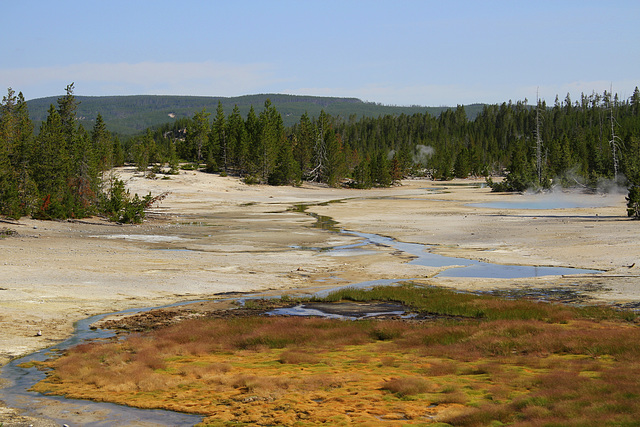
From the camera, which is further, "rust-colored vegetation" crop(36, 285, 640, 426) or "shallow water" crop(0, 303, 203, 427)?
"shallow water" crop(0, 303, 203, 427)

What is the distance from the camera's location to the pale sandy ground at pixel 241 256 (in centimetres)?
2080

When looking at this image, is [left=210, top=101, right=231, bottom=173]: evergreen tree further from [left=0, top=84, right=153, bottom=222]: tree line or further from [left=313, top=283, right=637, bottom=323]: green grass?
[left=313, top=283, right=637, bottom=323]: green grass

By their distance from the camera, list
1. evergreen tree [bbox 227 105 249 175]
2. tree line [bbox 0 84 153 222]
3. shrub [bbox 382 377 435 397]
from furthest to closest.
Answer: evergreen tree [bbox 227 105 249 175] < tree line [bbox 0 84 153 222] < shrub [bbox 382 377 435 397]

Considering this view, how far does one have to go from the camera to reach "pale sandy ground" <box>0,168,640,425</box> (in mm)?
20797

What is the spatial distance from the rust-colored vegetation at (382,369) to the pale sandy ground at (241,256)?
362 centimetres

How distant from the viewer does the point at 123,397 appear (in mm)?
11961

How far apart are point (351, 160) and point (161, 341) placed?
441ft

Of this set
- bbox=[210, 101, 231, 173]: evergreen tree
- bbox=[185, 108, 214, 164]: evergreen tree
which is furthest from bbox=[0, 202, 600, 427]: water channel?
bbox=[185, 108, 214, 164]: evergreen tree

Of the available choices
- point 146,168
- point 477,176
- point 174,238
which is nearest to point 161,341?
point 174,238

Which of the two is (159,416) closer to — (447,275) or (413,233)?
(447,275)

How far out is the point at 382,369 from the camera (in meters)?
13.5

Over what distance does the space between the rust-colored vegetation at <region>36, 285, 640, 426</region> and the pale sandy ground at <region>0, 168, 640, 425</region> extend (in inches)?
142

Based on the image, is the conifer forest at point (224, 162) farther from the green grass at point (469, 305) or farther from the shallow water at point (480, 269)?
the green grass at point (469, 305)

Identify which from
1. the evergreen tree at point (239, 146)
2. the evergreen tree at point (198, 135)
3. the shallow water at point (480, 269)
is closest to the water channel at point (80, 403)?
the shallow water at point (480, 269)
